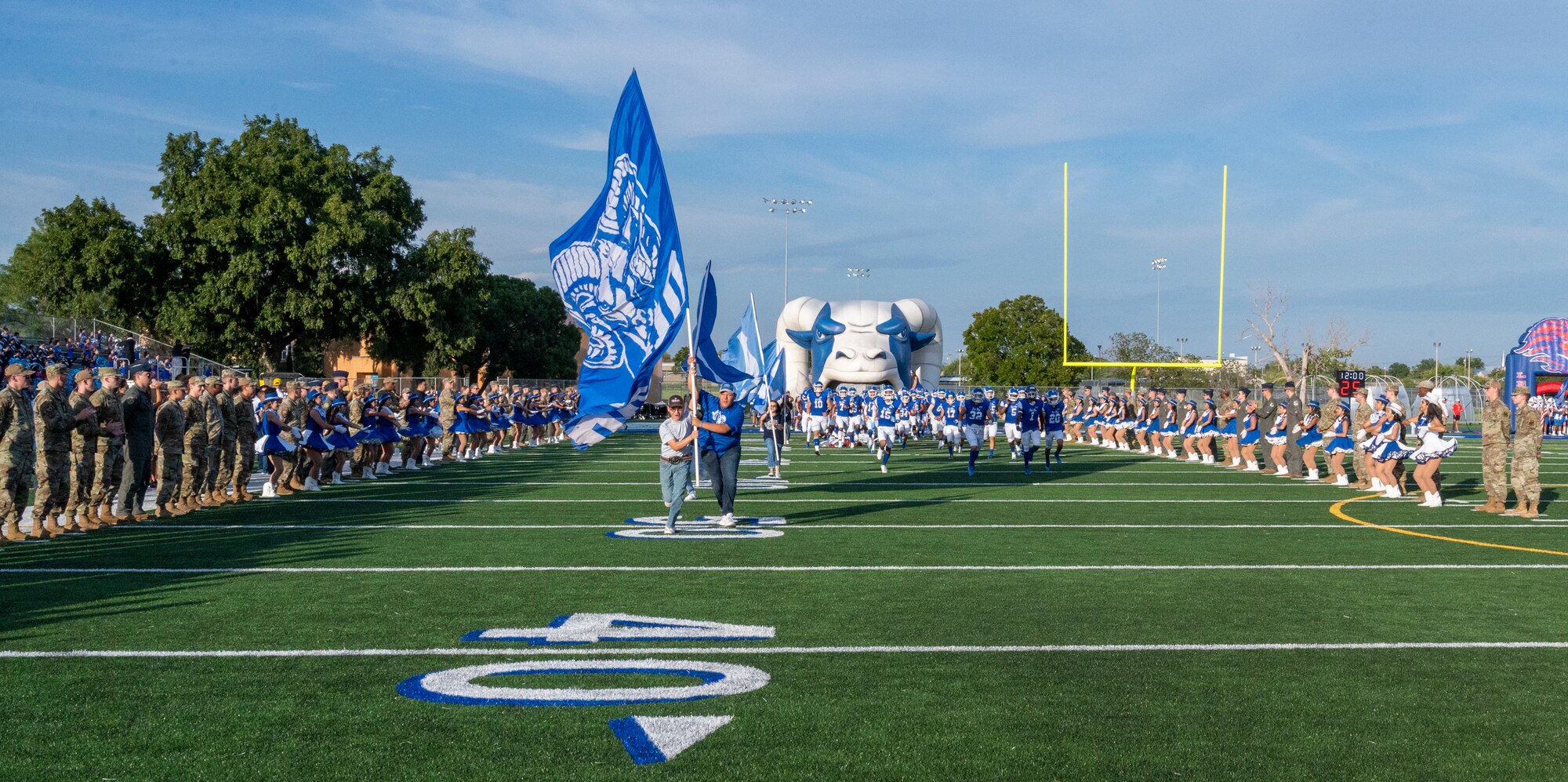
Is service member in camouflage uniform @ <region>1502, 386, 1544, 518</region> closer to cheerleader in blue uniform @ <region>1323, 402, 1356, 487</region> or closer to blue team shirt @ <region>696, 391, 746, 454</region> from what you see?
cheerleader in blue uniform @ <region>1323, 402, 1356, 487</region>

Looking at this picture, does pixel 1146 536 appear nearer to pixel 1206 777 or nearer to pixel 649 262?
pixel 649 262

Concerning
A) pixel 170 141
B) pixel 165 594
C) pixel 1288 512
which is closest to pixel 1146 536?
pixel 1288 512

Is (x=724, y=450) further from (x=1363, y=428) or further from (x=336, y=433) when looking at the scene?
(x=1363, y=428)

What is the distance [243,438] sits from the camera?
51.2 ft

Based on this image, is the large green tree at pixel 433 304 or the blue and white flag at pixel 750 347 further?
the large green tree at pixel 433 304

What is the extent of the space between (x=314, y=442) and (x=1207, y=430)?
57.8 feet

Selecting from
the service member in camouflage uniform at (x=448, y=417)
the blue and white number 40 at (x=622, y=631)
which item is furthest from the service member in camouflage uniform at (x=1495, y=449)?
the service member in camouflage uniform at (x=448, y=417)

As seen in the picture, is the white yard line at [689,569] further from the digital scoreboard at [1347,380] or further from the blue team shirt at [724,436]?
the digital scoreboard at [1347,380]

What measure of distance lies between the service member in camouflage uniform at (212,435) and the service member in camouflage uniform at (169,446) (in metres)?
0.64

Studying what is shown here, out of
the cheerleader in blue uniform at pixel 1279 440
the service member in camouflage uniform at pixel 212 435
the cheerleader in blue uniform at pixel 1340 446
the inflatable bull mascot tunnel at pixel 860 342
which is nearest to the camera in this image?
the service member in camouflage uniform at pixel 212 435

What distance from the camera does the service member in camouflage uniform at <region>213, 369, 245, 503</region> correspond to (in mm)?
14898

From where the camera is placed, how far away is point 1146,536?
12.3 metres

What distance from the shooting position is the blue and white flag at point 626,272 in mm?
13406

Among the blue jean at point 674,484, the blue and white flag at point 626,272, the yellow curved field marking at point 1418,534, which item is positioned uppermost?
the blue and white flag at point 626,272
